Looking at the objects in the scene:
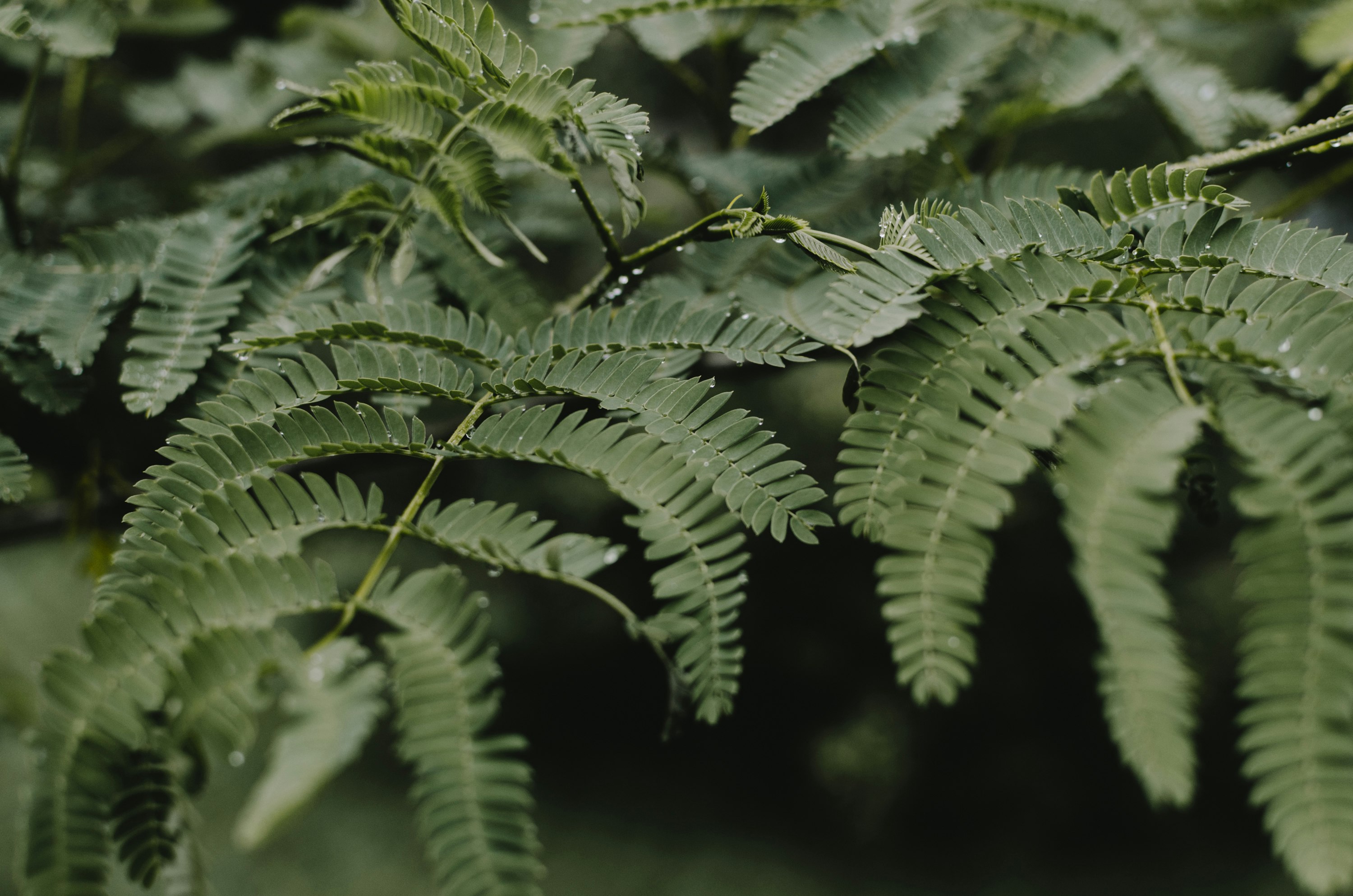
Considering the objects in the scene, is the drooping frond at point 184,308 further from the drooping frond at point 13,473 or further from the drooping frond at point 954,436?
the drooping frond at point 954,436

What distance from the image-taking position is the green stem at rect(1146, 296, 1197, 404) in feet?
1.75

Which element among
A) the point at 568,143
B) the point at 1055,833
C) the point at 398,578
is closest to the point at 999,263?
the point at 568,143

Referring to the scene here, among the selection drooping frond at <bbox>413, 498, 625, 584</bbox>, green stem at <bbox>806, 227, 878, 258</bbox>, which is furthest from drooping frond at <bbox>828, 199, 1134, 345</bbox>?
drooping frond at <bbox>413, 498, 625, 584</bbox>

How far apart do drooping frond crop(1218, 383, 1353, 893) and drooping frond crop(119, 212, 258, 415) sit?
3.19 ft

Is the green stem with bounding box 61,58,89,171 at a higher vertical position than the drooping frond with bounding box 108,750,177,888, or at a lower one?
higher

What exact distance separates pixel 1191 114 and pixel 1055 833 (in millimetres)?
3296

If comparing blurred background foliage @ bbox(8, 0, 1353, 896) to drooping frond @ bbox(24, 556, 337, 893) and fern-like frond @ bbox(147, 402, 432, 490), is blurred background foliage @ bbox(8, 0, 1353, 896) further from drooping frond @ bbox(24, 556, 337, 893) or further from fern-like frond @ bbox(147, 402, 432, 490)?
drooping frond @ bbox(24, 556, 337, 893)

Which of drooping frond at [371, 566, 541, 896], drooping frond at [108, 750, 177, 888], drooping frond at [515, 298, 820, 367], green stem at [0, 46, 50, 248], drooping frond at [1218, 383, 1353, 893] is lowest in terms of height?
drooping frond at [108, 750, 177, 888]

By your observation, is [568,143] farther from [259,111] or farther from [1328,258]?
[259,111]

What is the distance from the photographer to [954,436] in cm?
55

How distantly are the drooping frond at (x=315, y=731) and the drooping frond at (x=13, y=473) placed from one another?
0.46 m

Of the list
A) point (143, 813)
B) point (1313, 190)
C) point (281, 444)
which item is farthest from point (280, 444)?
point (1313, 190)

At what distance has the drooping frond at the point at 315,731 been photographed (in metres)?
0.41

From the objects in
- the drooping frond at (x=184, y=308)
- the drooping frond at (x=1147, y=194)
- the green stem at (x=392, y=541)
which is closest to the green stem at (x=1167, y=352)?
the drooping frond at (x=1147, y=194)
